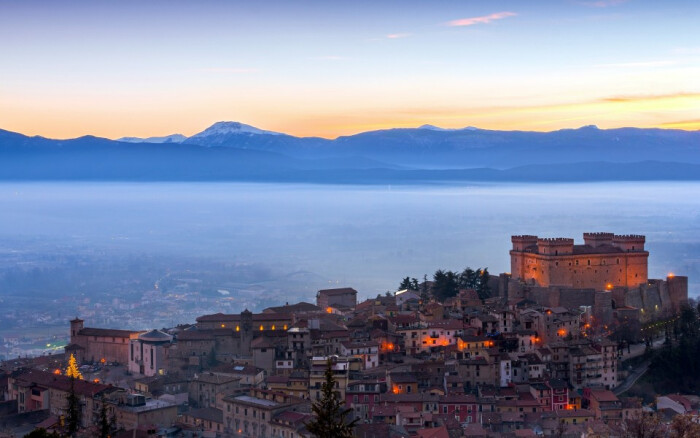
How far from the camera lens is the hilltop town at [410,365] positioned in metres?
35.8

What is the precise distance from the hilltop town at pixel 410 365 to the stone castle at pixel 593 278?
0.07 metres

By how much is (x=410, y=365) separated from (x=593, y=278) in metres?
15.6

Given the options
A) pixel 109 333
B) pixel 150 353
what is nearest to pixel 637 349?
pixel 150 353

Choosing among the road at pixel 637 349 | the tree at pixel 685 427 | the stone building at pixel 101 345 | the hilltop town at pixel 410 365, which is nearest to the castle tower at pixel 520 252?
the hilltop town at pixel 410 365

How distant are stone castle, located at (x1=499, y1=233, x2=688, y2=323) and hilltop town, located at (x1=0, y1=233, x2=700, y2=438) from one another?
0.07m

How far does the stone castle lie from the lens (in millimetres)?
49781

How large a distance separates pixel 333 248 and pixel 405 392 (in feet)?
436

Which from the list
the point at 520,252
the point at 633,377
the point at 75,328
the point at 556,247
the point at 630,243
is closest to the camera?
the point at 633,377

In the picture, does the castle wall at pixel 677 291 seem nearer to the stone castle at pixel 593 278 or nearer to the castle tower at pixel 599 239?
the stone castle at pixel 593 278

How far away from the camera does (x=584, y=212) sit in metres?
181

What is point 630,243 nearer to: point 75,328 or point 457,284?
point 457,284

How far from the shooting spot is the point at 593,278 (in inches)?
2021

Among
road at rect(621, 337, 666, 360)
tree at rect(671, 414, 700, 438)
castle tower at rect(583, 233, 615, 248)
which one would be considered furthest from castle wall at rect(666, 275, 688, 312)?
tree at rect(671, 414, 700, 438)

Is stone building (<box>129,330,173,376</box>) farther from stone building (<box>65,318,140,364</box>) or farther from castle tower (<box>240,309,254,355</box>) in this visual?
castle tower (<box>240,309,254,355</box>)
